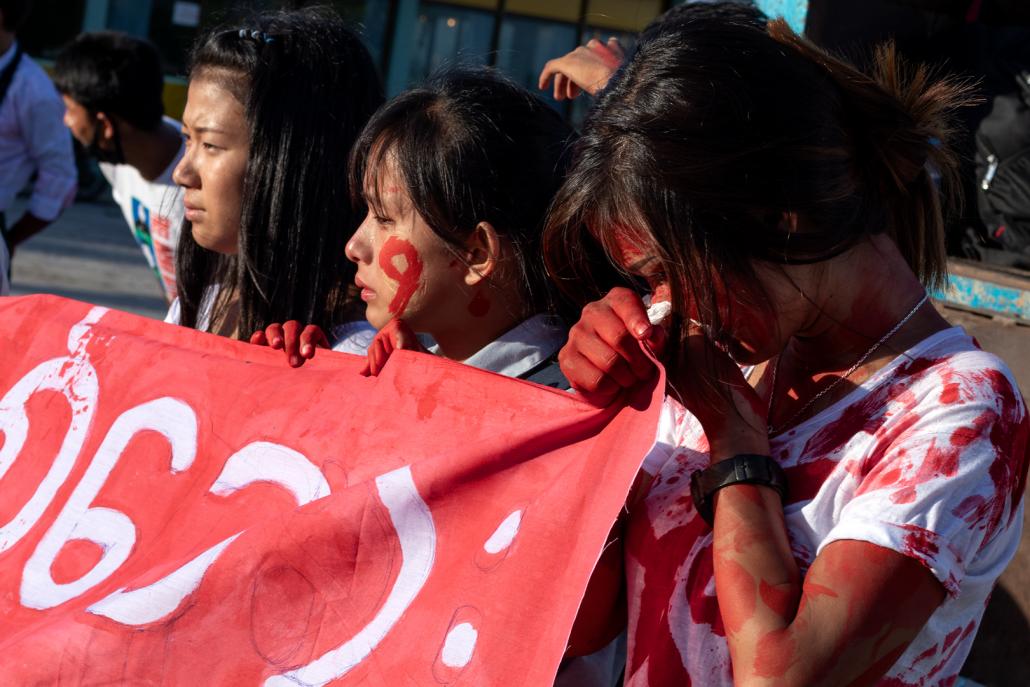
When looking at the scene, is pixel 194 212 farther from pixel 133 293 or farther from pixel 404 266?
pixel 133 293

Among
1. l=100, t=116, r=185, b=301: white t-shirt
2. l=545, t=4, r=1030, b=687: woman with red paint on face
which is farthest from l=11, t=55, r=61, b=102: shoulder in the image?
l=545, t=4, r=1030, b=687: woman with red paint on face

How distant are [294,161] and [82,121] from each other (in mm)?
2198

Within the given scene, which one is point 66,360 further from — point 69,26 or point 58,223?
point 69,26

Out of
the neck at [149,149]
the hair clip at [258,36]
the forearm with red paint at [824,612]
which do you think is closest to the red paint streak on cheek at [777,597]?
the forearm with red paint at [824,612]

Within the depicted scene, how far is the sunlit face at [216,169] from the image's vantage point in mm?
2693

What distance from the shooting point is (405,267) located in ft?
7.16

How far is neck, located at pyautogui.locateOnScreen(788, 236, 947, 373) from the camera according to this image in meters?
1.53

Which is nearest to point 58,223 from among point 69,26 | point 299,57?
point 69,26

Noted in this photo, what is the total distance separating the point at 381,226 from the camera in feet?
7.29

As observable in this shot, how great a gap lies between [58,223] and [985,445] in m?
11.7

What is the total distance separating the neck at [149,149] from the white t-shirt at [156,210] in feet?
0.08

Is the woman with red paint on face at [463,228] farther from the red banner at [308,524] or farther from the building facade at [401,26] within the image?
the building facade at [401,26]

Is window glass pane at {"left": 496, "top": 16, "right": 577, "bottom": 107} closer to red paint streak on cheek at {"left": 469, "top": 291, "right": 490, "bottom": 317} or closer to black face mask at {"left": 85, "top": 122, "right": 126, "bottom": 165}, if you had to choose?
black face mask at {"left": 85, "top": 122, "right": 126, "bottom": 165}

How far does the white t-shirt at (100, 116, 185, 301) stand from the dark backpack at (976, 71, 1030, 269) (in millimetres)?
2410
